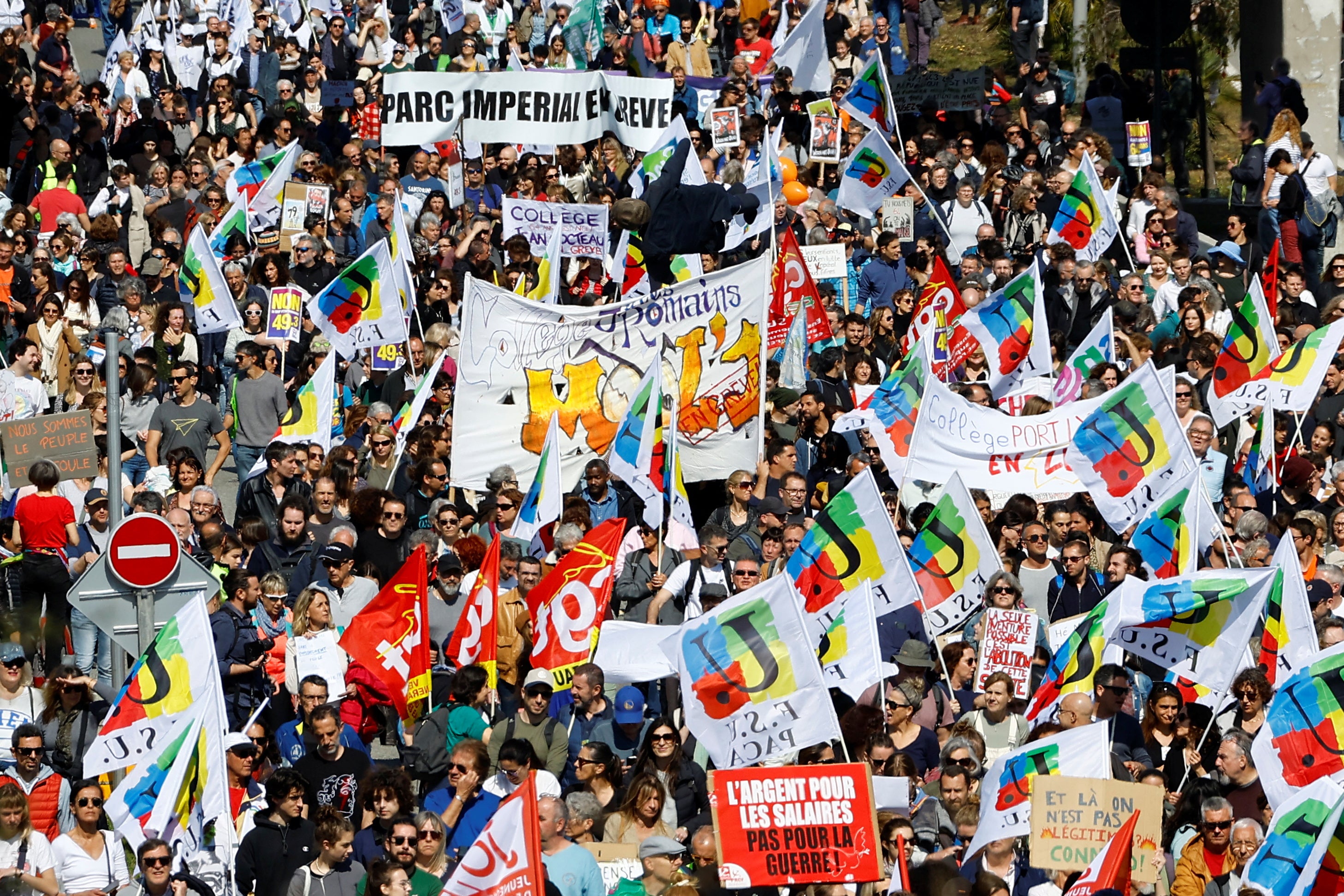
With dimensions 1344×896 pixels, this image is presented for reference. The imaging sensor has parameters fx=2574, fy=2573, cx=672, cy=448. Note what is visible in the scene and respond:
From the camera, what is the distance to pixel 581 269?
21.9 meters

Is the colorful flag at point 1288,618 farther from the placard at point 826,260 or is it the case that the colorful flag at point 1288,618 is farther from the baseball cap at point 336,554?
the placard at point 826,260

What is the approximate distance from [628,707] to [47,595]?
14.5ft

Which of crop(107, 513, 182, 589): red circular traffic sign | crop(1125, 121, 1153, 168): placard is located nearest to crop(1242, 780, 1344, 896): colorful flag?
crop(107, 513, 182, 589): red circular traffic sign

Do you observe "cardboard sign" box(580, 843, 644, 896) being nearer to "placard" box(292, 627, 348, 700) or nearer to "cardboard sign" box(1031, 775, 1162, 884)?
"cardboard sign" box(1031, 775, 1162, 884)

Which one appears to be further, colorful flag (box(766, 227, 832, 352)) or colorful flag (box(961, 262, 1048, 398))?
colorful flag (box(766, 227, 832, 352))

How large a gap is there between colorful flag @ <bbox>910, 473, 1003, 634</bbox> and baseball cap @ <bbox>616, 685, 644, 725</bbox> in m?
1.80

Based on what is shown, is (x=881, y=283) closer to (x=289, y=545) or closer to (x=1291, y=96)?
(x=1291, y=96)

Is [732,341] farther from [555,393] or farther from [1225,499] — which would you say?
[1225,499]

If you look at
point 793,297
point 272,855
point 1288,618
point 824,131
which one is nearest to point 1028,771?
point 1288,618

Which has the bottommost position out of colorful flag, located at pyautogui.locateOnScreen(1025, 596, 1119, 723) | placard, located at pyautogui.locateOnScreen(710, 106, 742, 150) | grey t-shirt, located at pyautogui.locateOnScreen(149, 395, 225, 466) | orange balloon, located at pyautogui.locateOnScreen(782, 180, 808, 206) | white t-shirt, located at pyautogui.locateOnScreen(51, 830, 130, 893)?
white t-shirt, located at pyautogui.locateOnScreen(51, 830, 130, 893)

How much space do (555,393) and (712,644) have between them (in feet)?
17.6

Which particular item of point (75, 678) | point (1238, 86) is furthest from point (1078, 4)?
point (75, 678)

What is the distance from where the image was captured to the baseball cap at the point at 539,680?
14211 millimetres

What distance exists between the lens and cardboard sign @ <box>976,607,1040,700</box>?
1433cm
